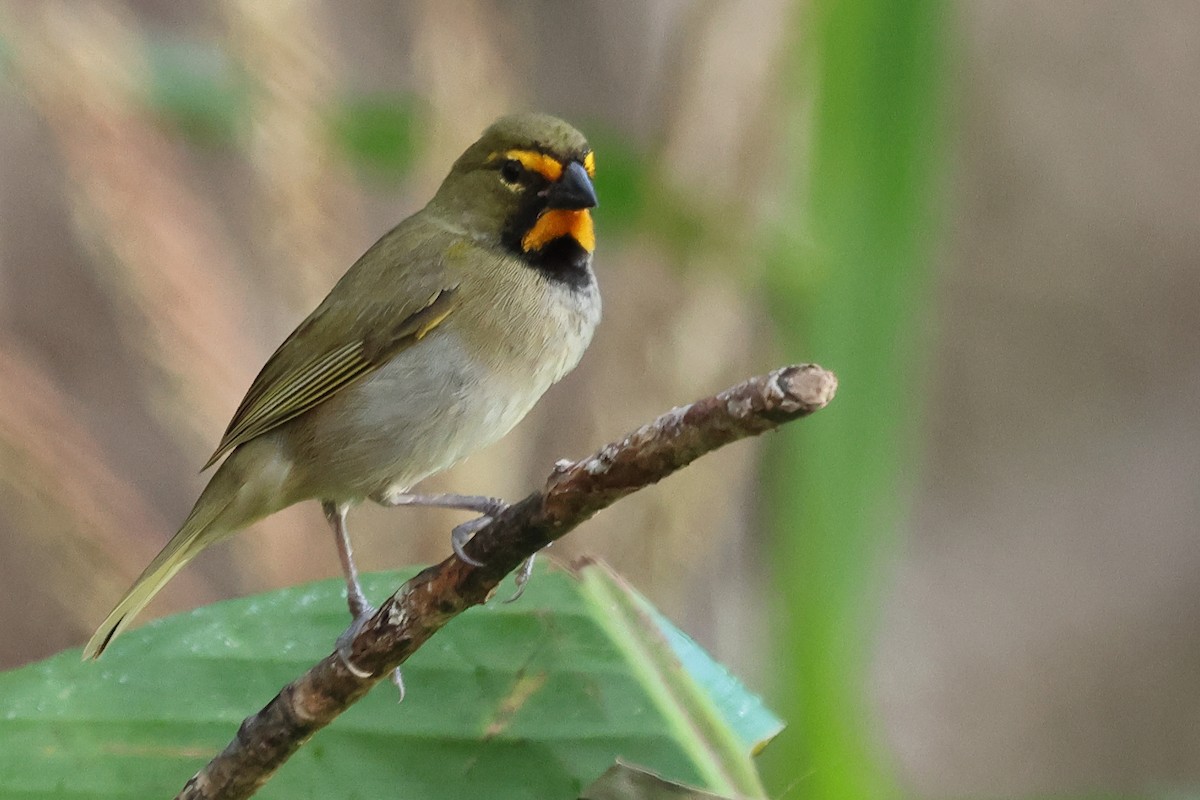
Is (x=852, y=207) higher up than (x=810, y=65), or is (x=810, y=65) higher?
(x=810, y=65)

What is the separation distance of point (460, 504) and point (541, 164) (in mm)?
604

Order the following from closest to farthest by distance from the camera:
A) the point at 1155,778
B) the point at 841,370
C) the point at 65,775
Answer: the point at 841,370
the point at 65,775
the point at 1155,778

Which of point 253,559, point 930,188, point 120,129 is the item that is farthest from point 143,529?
point 930,188

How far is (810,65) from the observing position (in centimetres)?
164

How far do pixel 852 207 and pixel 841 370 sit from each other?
0.19 metres

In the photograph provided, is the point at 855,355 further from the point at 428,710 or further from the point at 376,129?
the point at 376,129

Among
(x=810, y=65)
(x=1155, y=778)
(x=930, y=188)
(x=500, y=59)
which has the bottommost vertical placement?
(x=1155, y=778)

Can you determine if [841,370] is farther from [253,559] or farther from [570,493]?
[253,559]

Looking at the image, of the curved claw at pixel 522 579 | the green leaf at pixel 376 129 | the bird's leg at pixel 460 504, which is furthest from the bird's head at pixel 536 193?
the curved claw at pixel 522 579

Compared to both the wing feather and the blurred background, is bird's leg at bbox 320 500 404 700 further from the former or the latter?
the blurred background

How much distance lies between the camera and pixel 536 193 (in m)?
2.12

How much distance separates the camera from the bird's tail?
1804 millimetres

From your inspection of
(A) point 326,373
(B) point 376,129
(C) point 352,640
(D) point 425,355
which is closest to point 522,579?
(C) point 352,640

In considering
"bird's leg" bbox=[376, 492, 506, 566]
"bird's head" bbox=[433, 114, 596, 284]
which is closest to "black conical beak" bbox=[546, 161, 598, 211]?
"bird's head" bbox=[433, 114, 596, 284]
